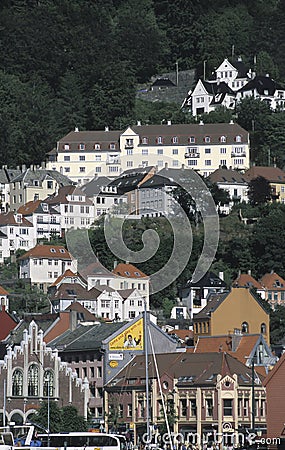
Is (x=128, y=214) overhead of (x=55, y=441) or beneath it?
overhead

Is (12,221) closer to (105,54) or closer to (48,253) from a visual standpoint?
(48,253)

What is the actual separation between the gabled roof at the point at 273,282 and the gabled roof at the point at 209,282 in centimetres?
404

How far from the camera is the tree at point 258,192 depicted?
14012 cm

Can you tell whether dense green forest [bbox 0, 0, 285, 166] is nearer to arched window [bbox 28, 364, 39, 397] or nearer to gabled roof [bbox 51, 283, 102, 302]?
gabled roof [bbox 51, 283, 102, 302]

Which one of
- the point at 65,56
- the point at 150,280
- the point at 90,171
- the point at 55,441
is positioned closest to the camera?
the point at 55,441

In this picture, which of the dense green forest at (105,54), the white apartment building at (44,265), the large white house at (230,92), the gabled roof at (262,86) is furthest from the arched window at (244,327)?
the gabled roof at (262,86)

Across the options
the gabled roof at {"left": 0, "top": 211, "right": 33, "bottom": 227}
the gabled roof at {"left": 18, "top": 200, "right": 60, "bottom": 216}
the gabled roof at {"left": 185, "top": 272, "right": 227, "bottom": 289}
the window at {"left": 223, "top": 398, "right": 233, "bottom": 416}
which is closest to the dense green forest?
the gabled roof at {"left": 18, "top": 200, "right": 60, "bottom": 216}

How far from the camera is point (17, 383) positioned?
79750mm

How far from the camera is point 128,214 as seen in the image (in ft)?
444

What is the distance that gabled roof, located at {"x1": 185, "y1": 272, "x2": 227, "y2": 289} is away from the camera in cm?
11932

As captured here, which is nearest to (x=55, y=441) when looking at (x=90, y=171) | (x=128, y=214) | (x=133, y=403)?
(x=133, y=403)

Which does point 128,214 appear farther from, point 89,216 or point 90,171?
point 90,171

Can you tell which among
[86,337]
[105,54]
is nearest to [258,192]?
[105,54]

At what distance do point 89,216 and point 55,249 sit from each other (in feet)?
36.1
